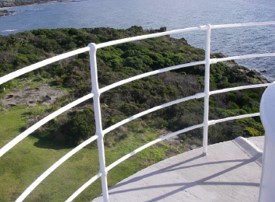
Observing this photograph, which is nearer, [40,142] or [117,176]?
[117,176]

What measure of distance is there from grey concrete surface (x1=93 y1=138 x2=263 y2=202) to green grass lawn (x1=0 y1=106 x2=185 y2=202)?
158 cm

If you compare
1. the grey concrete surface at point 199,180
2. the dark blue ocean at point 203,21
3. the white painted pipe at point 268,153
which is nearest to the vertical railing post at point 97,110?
the grey concrete surface at point 199,180

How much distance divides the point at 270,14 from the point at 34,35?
20.2 meters

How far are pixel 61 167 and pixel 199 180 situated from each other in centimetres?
268

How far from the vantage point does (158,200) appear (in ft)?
8.56

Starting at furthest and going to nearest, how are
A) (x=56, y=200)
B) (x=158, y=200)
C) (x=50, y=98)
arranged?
(x=50, y=98), (x=56, y=200), (x=158, y=200)

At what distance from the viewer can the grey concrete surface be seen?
2.64 m

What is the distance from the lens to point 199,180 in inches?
111

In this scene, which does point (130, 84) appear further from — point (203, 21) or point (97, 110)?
point (203, 21)

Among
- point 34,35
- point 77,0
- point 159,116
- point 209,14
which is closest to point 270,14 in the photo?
point 209,14

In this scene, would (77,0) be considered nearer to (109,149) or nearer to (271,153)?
(109,149)

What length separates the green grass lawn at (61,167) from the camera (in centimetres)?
451

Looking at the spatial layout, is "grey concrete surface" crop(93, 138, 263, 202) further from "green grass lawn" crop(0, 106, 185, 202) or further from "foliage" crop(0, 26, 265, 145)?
"foliage" crop(0, 26, 265, 145)

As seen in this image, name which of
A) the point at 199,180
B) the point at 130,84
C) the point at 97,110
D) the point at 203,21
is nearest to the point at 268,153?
the point at 97,110
